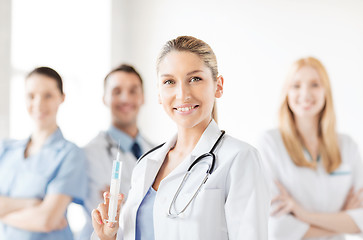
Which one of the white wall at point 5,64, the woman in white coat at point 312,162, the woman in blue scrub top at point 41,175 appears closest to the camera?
the woman in blue scrub top at point 41,175

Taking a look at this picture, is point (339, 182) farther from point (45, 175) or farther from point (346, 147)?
point (45, 175)

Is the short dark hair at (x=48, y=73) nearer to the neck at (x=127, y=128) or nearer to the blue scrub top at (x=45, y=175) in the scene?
the blue scrub top at (x=45, y=175)

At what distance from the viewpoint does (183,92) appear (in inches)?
44.1

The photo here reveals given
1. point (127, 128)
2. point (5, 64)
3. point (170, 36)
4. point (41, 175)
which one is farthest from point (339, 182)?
point (170, 36)

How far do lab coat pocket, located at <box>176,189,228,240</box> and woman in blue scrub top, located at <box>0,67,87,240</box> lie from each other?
3.05 feet

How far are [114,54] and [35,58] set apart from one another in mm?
770

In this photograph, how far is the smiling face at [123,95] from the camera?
2.07 meters

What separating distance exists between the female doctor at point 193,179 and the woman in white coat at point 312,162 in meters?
0.86

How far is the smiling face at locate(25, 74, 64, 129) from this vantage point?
1.89 meters

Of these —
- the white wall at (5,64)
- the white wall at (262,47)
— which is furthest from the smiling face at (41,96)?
the white wall at (262,47)

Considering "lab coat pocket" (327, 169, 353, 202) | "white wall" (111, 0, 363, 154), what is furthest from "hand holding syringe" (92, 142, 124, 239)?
"white wall" (111, 0, 363, 154)

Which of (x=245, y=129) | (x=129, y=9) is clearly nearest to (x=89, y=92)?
(x=129, y=9)

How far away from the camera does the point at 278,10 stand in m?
3.44

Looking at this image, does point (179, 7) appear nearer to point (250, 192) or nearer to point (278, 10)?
point (278, 10)
